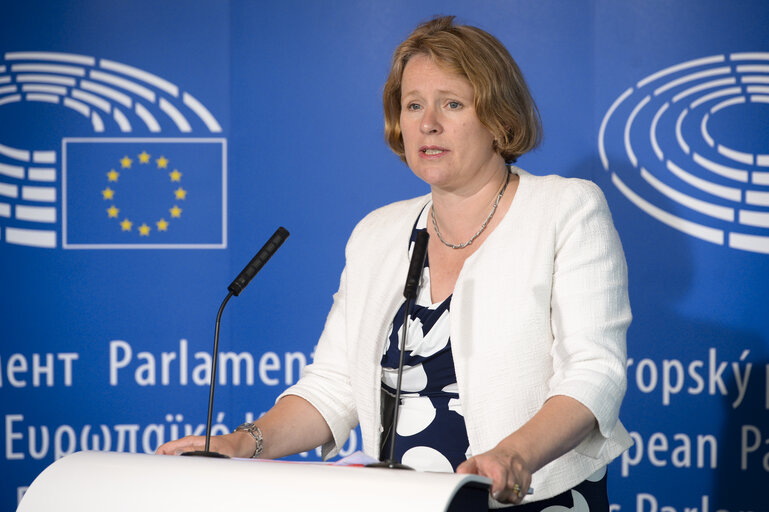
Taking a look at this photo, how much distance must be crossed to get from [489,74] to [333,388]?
0.77 metres

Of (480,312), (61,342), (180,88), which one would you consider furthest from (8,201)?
(480,312)

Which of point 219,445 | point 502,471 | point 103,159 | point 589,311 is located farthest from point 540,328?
point 103,159

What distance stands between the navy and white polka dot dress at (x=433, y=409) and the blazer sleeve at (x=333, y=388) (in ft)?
0.58

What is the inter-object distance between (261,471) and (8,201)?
7.83 ft

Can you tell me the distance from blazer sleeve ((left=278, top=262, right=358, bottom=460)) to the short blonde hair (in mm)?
549

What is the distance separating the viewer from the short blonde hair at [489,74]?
72.8 inches

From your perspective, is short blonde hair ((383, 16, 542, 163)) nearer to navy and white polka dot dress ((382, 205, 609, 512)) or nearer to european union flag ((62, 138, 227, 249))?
navy and white polka dot dress ((382, 205, 609, 512))

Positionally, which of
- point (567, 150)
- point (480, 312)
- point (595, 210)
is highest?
point (567, 150)

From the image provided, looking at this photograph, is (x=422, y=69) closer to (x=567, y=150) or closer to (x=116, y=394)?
(x=567, y=150)

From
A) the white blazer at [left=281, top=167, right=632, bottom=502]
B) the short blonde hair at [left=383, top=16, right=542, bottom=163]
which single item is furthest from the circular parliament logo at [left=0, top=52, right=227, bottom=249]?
the white blazer at [left=281, top=167, right=632, bottom=502]

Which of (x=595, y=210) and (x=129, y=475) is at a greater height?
(x=595, y=210)

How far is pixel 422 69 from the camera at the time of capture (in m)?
1.93

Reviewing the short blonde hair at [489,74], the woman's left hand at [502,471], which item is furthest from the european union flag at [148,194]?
the woman's left hand at [502,471]

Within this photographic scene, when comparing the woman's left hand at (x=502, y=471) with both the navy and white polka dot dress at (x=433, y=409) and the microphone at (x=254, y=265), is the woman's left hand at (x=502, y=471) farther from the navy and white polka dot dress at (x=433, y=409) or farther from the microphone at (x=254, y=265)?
the microphone at (x=254, y=265)
